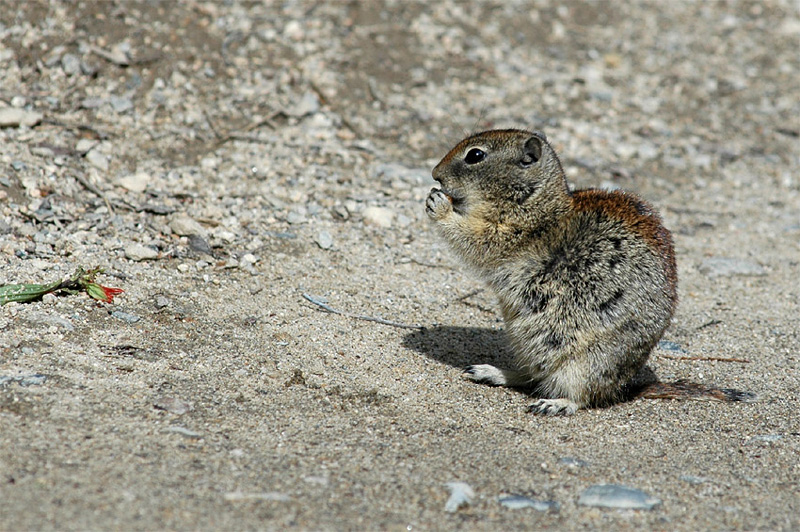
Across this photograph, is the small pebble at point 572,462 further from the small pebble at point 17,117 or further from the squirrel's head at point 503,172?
the small pebble at point 17,117

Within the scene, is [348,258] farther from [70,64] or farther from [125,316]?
[70,64]

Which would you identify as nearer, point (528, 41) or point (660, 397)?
point (660, 397)

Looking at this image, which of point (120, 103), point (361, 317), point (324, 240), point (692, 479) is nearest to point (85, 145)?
point (120, 103)

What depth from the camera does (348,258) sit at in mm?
5465

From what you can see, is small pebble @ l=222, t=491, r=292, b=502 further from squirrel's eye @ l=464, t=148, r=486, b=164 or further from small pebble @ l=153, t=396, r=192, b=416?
squirrel's eye @ l=464, t=148, r=486, b=164

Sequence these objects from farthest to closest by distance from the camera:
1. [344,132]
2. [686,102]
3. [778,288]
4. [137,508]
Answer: [686,102] → [344,132] → [778,288] → [137,508]

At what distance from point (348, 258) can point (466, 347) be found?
42.1 inches

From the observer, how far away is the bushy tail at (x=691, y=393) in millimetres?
4328

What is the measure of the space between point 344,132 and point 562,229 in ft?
9.75

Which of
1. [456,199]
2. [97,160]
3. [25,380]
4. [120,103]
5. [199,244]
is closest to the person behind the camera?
[25,380]

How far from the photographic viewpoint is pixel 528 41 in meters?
8.45

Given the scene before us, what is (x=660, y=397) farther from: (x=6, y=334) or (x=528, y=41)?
(x=528, y=41)

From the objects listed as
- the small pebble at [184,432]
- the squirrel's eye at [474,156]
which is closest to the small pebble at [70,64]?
the squirrel's eye at [474,156]

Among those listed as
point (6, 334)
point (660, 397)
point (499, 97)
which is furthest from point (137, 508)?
point (499, 97)
